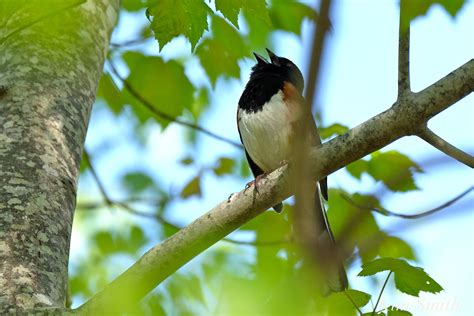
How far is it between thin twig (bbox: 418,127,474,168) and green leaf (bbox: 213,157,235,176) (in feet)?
10.5

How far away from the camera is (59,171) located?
2.39 meters

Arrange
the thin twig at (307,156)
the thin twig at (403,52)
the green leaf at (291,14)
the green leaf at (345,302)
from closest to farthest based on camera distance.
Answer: the thin twig at (307,156) < the thin twig at (403,52) < the green leaf at (345,302) < the green leaf at (291,14)

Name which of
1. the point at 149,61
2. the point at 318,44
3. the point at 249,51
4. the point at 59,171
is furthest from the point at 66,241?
the point at 249,51

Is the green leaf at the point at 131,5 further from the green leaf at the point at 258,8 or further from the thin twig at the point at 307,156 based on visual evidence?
the thin twig at the point at 307,156

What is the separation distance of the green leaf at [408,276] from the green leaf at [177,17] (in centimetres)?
98

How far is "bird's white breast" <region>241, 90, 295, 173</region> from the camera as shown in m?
3.95

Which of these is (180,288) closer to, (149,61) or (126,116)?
(149,61)

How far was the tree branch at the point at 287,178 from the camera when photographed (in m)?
→ 1.95

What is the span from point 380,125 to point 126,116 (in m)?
3.03

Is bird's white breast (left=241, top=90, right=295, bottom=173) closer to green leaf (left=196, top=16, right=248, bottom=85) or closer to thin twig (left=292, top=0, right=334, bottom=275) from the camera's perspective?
green leaf (left=196, top=16, right=248, bottom=85)

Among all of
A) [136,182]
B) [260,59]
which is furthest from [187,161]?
[260,59]

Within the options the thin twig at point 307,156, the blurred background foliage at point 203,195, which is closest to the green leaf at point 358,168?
the blurred background foliage at point 203,195

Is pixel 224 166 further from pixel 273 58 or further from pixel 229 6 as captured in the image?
pixel 229 6

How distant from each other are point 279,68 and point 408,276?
2536 mm
